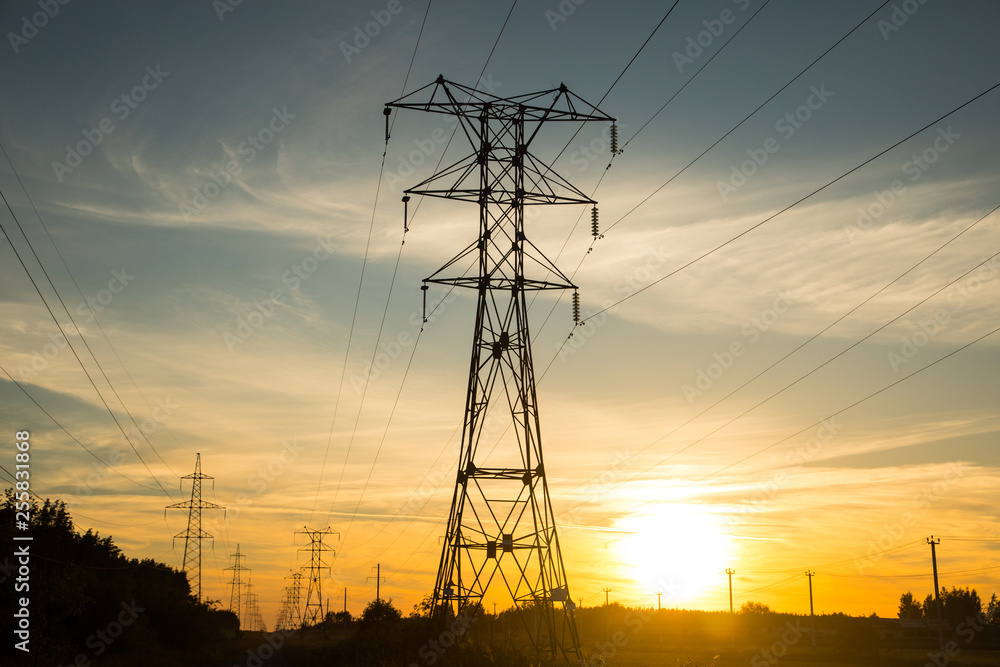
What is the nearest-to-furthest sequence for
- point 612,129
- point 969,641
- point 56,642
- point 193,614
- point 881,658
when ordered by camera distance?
point 612,129 → point 56,642 → point 193,614 → point 881,658 → point 969,641

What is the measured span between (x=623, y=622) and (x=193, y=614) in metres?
131

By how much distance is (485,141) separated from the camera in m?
36.9

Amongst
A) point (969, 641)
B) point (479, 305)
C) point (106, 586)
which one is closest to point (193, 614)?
point (106, 586)

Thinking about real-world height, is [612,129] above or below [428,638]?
above

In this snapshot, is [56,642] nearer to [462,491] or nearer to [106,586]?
[462,491]

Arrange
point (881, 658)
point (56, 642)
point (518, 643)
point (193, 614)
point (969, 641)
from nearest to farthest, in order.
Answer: point (518, 643)
point (56, 642)
point (193, 614)
point (881, 658)
point (969, 641)

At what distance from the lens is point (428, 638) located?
35.6m

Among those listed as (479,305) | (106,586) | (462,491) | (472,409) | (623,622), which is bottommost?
(623,622)

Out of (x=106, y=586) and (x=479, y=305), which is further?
(x=106, y=586)

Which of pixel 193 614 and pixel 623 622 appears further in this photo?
pixel 623 622

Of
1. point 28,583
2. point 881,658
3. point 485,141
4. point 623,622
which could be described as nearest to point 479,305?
point 485,141

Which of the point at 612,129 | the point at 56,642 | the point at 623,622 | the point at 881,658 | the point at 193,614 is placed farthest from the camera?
the point at 623,622

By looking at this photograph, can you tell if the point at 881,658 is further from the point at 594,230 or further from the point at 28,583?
the point at 28,583

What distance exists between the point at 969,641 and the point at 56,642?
432ft
